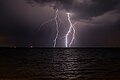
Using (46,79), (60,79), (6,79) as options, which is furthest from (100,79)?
(6,79)

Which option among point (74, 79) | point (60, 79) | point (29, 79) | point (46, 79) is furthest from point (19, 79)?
point (74, 79)

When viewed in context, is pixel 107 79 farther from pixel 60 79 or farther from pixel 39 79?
pixel 39 79

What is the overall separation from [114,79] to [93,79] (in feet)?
10.1

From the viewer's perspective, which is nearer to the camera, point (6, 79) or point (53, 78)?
point (6, 79)

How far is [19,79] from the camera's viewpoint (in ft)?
99.2

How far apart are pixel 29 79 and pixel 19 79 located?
5.15 feet

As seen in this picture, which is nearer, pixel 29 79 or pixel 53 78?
pixel 29 79

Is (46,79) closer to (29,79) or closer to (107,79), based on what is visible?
(29,79)

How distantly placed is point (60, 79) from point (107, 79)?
7083 millimetres

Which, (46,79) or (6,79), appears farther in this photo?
(46,79)

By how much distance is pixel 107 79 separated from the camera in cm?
3034

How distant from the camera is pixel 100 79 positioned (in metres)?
30.5

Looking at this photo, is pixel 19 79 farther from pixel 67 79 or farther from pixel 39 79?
pixel 67 79

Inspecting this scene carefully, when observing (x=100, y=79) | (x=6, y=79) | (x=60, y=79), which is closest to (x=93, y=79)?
(x=100, y=79)
